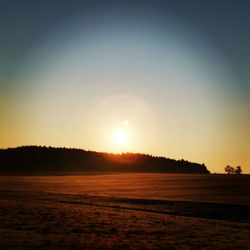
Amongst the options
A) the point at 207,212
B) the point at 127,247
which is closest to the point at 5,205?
the point at 207,212

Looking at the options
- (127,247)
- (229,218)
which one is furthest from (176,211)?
(127,247)

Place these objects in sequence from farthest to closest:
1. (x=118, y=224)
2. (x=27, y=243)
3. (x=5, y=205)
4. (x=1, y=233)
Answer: (x=5, y=205), (x=118, y=224), (x=1, y=233), (x=27, y=243)

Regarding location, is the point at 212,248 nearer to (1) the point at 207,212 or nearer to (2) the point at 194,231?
(2) the point at 194,231

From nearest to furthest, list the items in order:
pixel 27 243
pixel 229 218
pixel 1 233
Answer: pixel 27 243 → pixel 1 233 → pixel 229 218

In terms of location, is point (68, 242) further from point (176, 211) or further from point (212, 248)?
point (176, 211)

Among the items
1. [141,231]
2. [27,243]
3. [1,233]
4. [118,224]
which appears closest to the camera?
[27,243]

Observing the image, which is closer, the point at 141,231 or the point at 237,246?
the point at 237,246

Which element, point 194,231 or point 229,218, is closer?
point 194,231

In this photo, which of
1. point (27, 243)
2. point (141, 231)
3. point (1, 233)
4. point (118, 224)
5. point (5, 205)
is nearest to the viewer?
point (27, 243)

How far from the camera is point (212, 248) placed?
22141 mm

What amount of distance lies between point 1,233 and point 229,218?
19.0 metres

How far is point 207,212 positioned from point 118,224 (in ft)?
42.6

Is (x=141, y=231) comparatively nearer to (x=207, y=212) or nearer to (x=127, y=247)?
(x=127, y=247)

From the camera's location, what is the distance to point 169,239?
24281 mm
